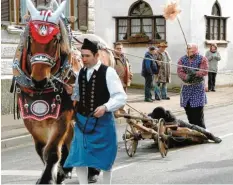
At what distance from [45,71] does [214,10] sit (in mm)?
20273

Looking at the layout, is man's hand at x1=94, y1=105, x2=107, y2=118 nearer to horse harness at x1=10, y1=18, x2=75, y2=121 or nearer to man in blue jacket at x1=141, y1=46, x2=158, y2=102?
horse harness at x1=10, y1=18, x2=75, y2=121

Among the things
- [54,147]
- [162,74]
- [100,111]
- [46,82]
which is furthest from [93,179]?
[162,74]

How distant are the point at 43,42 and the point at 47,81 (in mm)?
432

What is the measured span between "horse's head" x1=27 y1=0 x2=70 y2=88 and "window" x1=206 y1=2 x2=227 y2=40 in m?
19.2

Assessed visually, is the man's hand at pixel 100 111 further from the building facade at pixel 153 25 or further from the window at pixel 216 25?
the window at pixel 216 25

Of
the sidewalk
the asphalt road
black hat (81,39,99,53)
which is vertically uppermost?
black hat (81,39,99,53)

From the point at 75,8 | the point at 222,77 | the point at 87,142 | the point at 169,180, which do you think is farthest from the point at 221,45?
the point at 87,142

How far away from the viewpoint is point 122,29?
82.9 feet

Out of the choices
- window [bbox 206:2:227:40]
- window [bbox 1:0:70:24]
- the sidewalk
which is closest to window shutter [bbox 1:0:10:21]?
window [bbox 1:0:70:24]

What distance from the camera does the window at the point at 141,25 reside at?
24.6 metres

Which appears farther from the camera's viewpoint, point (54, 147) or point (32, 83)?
point (54, 147)

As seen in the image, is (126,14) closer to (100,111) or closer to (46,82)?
(46,82)

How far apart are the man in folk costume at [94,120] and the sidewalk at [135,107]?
5.26 meters

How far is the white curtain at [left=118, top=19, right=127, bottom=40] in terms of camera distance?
82.5 ft
